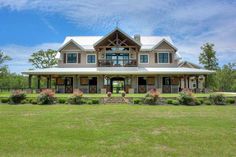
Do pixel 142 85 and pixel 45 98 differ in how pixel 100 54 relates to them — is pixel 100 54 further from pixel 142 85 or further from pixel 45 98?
pixel 45 98

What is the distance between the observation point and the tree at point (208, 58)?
41.6 m

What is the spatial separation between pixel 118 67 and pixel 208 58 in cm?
1958

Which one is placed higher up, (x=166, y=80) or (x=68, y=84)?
(x=166, y=80)

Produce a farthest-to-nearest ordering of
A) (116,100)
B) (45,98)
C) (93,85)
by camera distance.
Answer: (93,85) < (116,100) < (45,98)

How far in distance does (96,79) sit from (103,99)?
10163mm

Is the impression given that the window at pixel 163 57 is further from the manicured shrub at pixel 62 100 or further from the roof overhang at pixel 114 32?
the manicured shrub at pixel 62 100

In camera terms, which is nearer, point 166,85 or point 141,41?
point 166,85

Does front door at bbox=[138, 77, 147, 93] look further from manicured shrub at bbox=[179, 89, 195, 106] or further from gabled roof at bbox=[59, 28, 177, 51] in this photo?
manicured shrub at bbox=[179, 89, 195, 106]

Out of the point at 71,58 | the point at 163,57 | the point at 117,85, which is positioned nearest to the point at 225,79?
the point at 163,57

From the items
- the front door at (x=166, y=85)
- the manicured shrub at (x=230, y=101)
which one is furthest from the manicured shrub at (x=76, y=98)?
the front door at (x=166, y=85)

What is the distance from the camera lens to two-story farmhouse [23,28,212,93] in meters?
29.1

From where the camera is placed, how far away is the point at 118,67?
2992 cm

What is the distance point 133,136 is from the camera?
8039 millimetres

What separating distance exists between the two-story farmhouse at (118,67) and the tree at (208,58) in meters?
12.3
